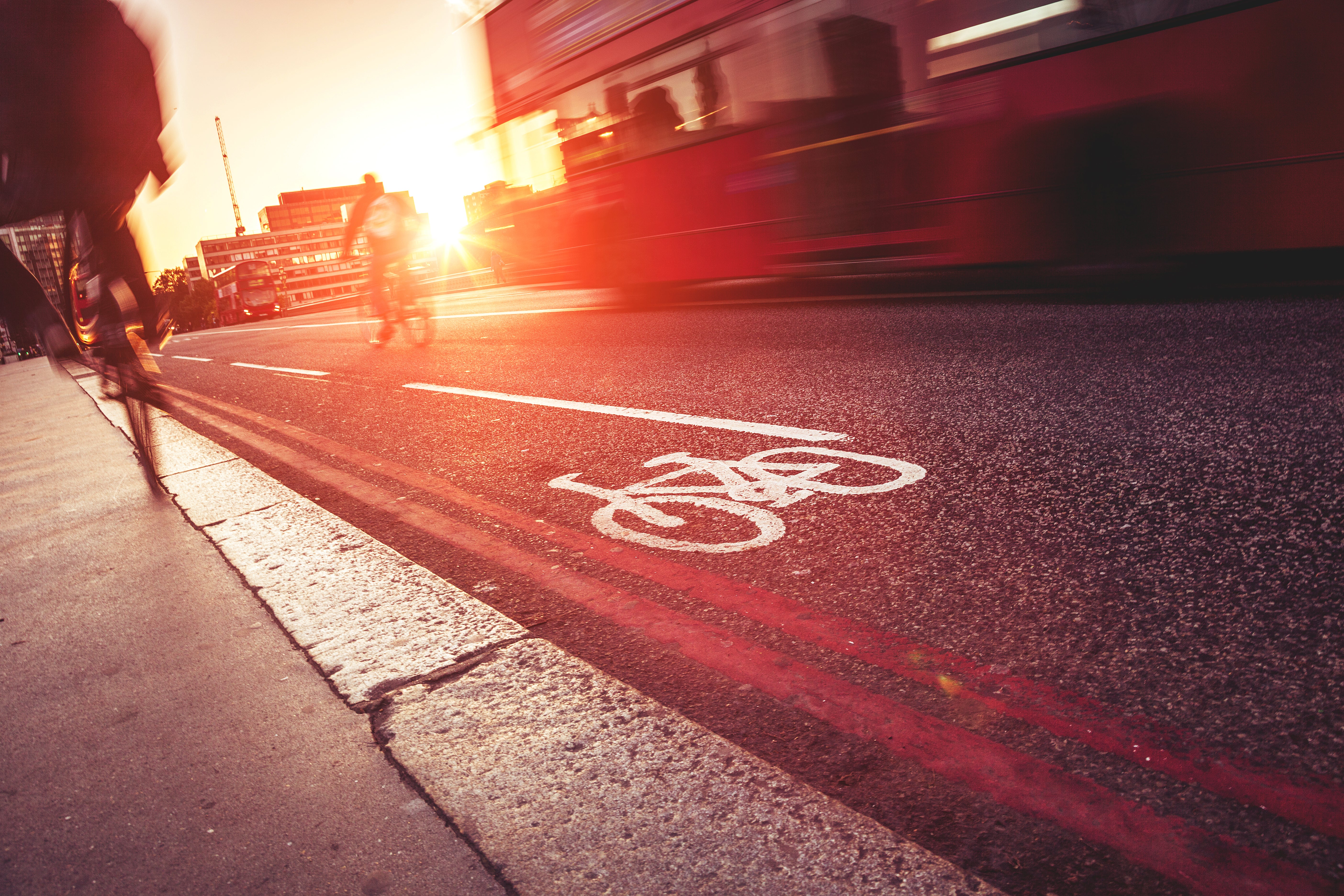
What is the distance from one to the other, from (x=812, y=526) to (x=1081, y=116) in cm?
517

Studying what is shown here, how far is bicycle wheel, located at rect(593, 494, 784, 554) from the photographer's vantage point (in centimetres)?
289

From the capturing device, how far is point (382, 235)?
1005cm

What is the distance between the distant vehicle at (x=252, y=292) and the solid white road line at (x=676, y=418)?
48875 mm

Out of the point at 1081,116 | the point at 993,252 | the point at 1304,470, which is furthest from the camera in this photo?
the point at 993,252

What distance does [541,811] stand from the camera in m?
1.63

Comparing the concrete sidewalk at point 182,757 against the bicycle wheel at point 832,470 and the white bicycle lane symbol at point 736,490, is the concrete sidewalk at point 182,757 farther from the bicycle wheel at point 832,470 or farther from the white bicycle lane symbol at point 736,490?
the bicycle wheel at point 832,470

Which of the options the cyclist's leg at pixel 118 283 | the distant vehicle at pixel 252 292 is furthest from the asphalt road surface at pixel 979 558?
the distant vehicle at pixel 252 292

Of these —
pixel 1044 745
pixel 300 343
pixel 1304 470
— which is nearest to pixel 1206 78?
pixel 1304 470

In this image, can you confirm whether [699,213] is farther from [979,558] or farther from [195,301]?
[195,301]

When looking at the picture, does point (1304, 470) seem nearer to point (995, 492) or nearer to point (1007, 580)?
point (995, 492)

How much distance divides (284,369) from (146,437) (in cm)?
639

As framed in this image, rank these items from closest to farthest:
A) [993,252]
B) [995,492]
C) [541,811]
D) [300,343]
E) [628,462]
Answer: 1. [541,811]
2. [995,492]
3. [628,462]
4. [993,252]
5. [300,343]

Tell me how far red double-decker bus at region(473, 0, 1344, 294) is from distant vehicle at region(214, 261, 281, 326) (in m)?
44.8

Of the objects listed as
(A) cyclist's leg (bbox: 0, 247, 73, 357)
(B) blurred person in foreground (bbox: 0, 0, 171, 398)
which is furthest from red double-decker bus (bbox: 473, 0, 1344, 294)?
(A) cyclist's leg (bbox: 0, 247, 73, 357)
